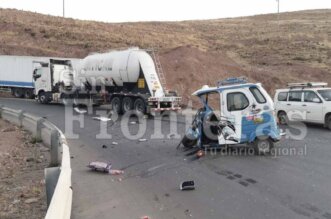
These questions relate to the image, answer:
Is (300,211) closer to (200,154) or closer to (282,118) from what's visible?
(200,154)

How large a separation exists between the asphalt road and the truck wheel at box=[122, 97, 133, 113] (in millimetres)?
10590

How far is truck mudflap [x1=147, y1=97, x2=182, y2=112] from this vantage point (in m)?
24.5

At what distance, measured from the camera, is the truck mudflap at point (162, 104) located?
24517mm

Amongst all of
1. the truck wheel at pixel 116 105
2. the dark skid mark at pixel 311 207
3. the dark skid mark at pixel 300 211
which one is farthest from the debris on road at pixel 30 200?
the truck wheel at pixel 116 105

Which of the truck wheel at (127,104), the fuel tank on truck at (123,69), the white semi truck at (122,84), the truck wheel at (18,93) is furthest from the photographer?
the truck wheel at (18,93)

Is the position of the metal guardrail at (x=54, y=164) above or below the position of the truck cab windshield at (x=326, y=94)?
below

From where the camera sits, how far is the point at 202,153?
12.8 meters

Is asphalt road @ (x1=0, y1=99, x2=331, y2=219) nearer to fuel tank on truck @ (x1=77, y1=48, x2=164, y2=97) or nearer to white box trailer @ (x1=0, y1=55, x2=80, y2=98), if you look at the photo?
fuel tank on truck @ (x1=77, y1=48, x2=164, y2=97)

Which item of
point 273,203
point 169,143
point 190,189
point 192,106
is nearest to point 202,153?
point 169,143

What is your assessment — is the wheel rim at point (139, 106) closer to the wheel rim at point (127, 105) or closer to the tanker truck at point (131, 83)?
A: the tanker truck at point (131, 83)

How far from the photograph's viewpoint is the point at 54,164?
394 inches

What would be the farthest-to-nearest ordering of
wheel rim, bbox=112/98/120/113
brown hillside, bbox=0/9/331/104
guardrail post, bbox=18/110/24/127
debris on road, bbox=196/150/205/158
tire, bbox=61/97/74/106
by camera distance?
brown hillside, bbox=0/9/331/104, tire, bbox=61/97/74/106, wheel rim, bbox=112/98/120/113, guardrail post, bbox=18/110/24/127, debris on road, bbox=196/150/205/158

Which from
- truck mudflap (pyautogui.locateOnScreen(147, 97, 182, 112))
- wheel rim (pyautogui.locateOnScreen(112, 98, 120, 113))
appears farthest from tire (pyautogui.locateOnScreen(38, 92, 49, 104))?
truck mudflap (pyautogui.locateOnScreen(147, 97, 182, 112))

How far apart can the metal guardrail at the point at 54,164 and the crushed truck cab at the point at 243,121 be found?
4158mm
